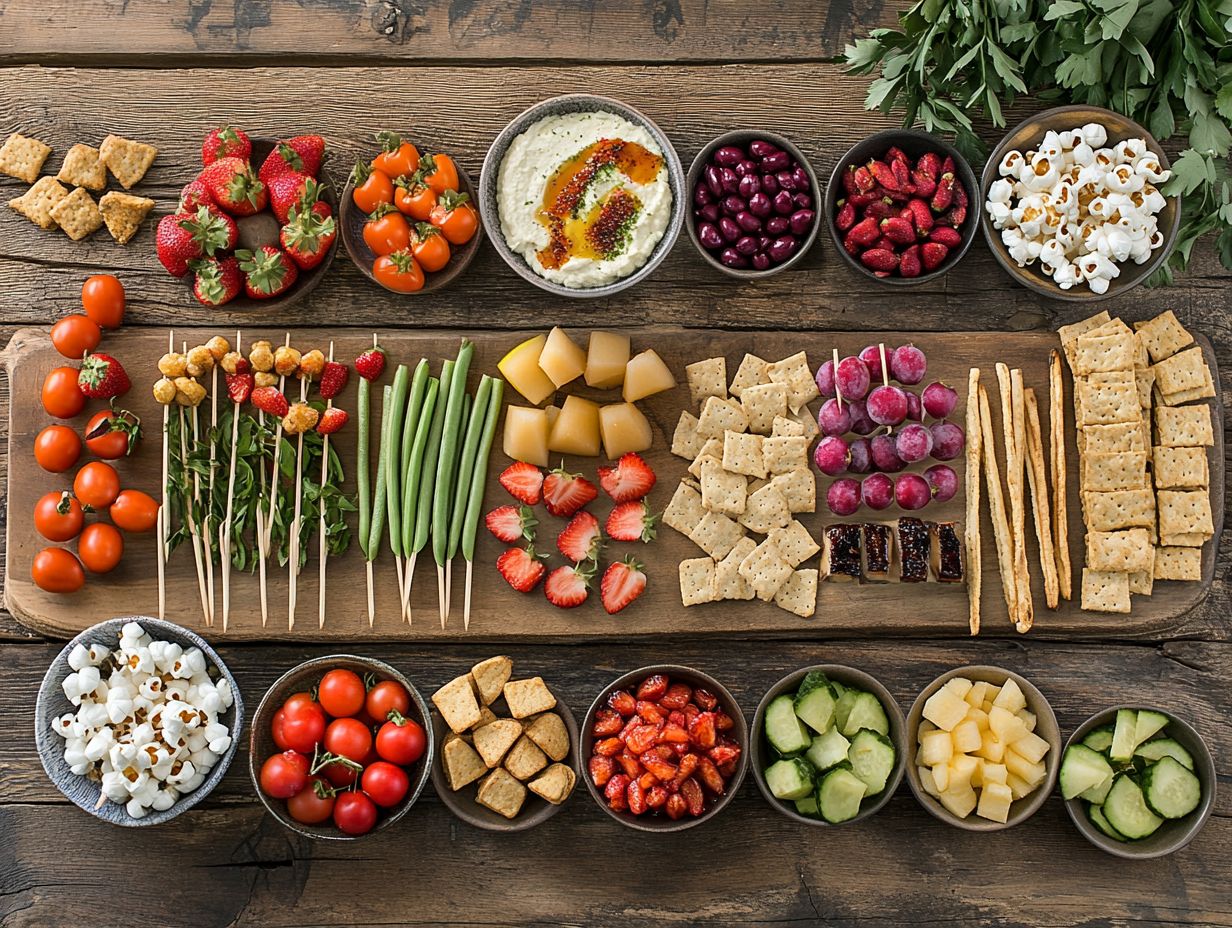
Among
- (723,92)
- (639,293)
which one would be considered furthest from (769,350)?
(723,92)

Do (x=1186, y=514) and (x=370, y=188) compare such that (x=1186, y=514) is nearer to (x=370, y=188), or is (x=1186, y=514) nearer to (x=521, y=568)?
(x=521, y=568)

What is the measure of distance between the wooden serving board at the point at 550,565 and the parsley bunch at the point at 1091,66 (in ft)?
1.79

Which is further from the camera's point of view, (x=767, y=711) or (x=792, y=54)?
(x=792, y=54)

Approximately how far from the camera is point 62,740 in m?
2.74

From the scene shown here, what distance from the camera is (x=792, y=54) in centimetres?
311

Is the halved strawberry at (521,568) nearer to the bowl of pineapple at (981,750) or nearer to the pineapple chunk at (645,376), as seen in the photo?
the pineapple chunk at (645,376)

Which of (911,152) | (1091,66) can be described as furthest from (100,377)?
(1091,66)

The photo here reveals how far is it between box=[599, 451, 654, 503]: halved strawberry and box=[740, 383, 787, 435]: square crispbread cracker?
0.35 metres

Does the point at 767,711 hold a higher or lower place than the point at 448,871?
higher

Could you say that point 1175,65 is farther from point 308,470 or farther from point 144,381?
point 144,381

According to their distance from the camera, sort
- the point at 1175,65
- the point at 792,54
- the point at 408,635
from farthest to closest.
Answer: the point at 792,54
the point at 408,635
the point at 1175,65

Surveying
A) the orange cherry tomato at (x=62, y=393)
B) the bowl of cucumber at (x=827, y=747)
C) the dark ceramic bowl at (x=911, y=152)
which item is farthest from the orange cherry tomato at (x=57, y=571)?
the dark ceramic bowl at (x=911, y=152)

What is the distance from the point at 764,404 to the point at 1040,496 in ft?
2.82

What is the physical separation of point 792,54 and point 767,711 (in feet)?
6.61
